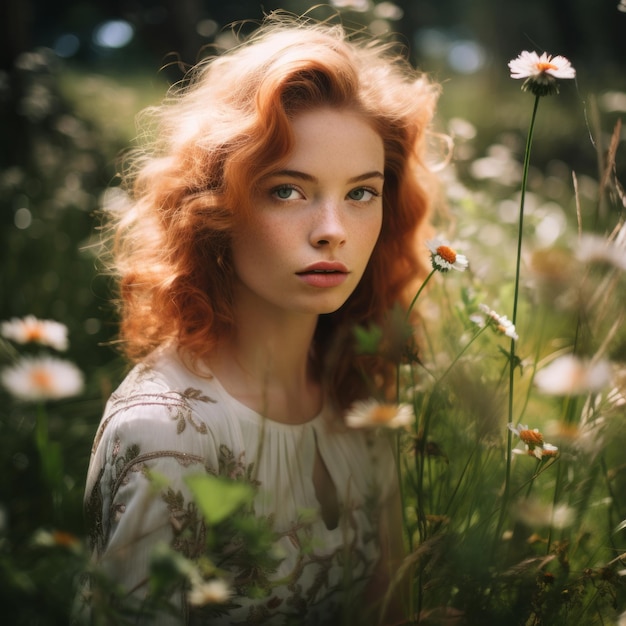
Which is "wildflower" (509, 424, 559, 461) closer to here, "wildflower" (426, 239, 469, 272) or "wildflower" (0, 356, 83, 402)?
"wildflower" (426, 239, 469, 272)

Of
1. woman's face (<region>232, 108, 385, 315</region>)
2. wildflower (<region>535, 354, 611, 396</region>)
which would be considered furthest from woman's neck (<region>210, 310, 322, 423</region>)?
wildflower (<region>535, 354, 611, 396</region>)

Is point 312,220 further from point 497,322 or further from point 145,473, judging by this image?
Result: point 145,473

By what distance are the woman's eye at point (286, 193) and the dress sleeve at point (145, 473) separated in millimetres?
411

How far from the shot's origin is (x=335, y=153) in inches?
49.1

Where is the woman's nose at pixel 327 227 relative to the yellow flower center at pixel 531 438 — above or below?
above

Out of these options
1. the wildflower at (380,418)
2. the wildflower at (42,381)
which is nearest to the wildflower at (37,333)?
the wildflower at (42,381)

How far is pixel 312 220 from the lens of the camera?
1231 mm

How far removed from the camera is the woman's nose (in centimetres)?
122

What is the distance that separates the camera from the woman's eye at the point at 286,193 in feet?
4.09

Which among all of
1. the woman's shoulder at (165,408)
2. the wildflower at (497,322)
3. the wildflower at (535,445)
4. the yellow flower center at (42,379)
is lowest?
the woman's shoulder at (165,408)

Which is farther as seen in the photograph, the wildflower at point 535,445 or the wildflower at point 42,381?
the wildflower at point 535,445

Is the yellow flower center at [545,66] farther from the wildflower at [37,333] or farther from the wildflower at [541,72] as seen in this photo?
the wildflower at [37,333]

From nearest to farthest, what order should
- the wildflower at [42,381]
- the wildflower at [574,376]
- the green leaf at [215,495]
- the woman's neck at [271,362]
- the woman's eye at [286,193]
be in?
the green leaf at [215,495] → the wildflower at [42,381] → the wildflower at [574,376] → the woman's eye at [286,193] → the woman's neck at [271,362]

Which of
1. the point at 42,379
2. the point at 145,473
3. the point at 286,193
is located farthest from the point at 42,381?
Answer: the point at 286,193
